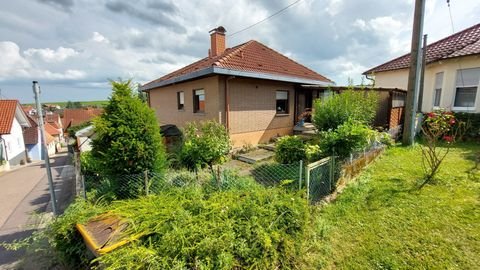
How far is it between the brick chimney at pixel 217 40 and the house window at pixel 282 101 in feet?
14.5

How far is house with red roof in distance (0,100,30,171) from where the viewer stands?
1819cm

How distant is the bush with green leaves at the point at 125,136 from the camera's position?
13.8 feet

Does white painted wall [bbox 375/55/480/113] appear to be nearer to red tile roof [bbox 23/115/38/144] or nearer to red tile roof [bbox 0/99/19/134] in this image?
red tile roof [bbox 0/99/19/134]

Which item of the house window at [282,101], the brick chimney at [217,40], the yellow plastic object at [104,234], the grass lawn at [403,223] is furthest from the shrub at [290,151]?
the brick chimney at [217,40]

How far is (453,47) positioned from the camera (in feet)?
35.8

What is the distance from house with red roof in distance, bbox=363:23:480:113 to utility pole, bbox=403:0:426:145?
4.33 metres

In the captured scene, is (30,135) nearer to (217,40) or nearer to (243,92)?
(217,40)

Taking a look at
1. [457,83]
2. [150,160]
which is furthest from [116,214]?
[457,83]

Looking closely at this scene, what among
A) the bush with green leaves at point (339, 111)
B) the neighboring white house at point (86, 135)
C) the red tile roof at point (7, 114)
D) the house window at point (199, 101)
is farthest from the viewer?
the red tile roof at point (7, 114)

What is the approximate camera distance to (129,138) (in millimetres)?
4277

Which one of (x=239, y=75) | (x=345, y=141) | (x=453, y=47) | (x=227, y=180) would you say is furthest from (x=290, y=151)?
(x=453, y=47)

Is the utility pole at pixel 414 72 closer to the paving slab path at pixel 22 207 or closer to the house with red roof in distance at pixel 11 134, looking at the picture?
the paving slab path at pixel 22 207

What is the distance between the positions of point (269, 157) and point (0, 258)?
6983mm

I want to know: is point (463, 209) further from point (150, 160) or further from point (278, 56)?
point (278, 56)
